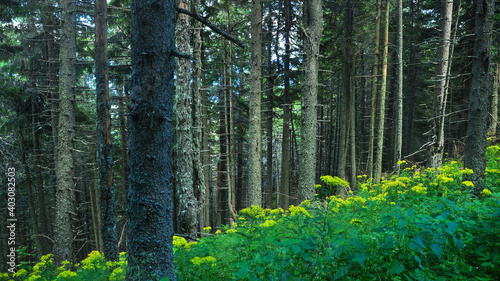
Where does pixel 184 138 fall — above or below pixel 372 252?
above

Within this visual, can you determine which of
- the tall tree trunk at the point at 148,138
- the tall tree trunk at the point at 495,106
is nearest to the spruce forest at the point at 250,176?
the tall tree trunk at the point at 148,138

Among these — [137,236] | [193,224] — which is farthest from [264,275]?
[193,224]

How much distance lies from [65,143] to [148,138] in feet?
29.3

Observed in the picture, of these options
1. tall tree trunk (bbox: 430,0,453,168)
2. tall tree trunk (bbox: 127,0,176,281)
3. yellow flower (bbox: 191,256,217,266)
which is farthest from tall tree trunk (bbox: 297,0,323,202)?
tall tree trunk (bbox: 430,0,453,168)

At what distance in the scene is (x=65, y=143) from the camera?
30.8ft

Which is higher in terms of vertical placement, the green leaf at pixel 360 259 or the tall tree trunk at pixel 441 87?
the tall tree trunk at pixel 441 87

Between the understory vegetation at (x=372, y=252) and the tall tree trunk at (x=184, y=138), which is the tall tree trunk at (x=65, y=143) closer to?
the tall tree trunk at (x=184, y=138)

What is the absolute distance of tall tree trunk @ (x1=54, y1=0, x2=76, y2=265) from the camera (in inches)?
361

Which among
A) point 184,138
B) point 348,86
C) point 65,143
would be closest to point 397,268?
point 184,138

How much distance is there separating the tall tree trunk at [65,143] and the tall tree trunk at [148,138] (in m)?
8.65

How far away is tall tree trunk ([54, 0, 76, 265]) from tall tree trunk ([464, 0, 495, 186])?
12090 millimetres

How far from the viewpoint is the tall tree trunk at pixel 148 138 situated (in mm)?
2590

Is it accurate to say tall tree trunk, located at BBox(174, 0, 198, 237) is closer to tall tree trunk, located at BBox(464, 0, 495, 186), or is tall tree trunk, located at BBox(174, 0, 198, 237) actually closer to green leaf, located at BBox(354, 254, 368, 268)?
green leaf, located at BBox(354, 254, 368, 268)

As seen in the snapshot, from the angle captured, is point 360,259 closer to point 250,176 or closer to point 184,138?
point 184,138
